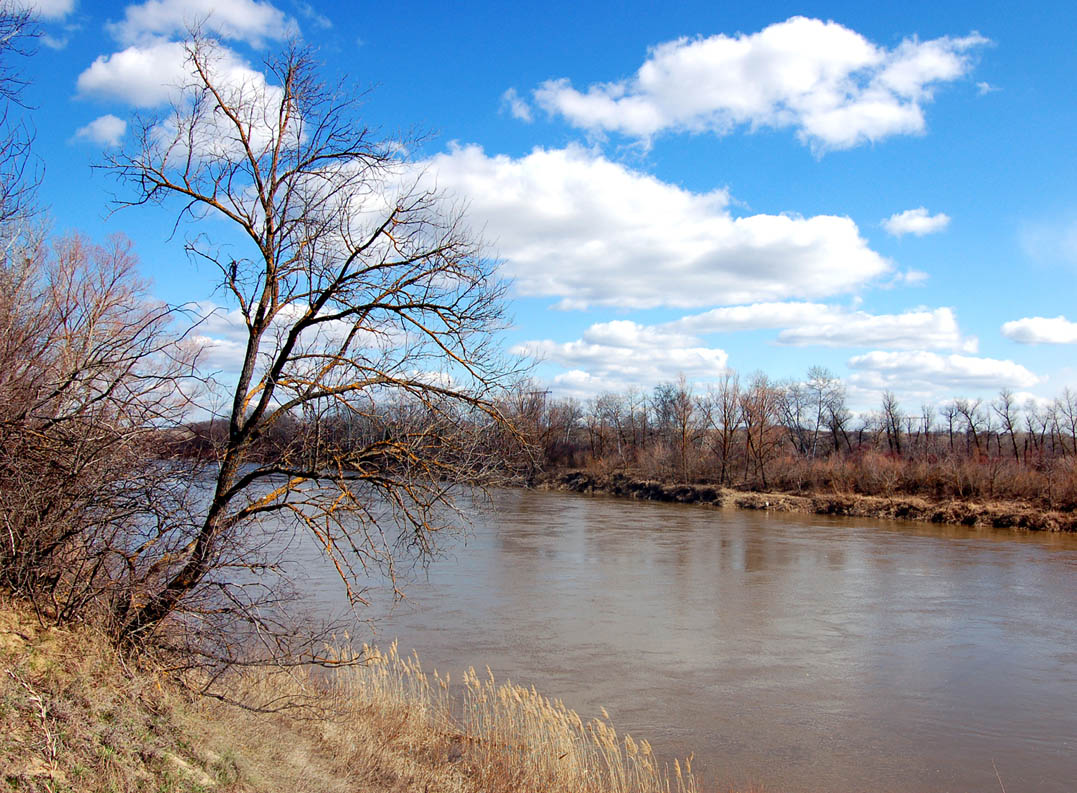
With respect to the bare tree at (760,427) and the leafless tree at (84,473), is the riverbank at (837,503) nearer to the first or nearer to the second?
the bare tree at (760,427)

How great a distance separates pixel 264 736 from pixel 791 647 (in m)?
10.8

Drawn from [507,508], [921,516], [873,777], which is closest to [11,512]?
[873,777]

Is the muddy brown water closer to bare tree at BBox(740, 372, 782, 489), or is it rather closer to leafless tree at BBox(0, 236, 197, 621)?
leafless tree at BBox(0, 236, 197, 621)

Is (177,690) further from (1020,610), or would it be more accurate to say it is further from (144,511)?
(1020,610)

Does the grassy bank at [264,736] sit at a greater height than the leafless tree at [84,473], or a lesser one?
lesser

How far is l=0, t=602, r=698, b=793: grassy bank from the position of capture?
5.02 meters

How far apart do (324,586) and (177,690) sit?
36.5 ft

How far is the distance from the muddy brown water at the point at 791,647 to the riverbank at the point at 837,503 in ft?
27.4

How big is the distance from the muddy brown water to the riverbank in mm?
8343

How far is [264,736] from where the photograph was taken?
271 inches

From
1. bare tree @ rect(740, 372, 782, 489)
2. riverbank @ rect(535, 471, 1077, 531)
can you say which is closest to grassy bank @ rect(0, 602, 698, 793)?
riverbank @ rect(535, 471, 1077, 531)

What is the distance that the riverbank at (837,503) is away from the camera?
110 feet

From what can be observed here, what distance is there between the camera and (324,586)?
1759 centimetres

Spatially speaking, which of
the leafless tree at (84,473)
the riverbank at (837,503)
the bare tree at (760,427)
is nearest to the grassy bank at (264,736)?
the leafless tree at (84,473)
